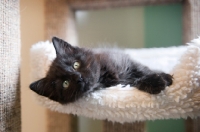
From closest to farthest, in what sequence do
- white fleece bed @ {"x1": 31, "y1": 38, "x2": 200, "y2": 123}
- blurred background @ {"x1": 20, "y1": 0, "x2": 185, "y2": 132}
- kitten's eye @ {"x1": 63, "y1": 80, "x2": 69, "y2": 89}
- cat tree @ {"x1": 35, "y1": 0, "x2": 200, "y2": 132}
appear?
white fleece bed @ {"x1": 31, "y1": 38, "x2": 200, "y2": 123}, kitten's eye @ {"x1": 63, "y1": 80, "x2": 69, "y2": 89}, cat tree @ {"x1": 35, "y1": 0, "x2": 200, "y2": 132}, blurred background @ {"x1": 20, "y1": 0, "x2": 185, "y2": 132}

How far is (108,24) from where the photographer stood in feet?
4.90

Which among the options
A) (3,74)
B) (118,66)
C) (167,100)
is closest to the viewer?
(167,100)

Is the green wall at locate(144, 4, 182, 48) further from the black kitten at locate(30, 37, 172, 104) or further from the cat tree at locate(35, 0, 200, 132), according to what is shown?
the black kitten at locate(30, 37, 172, 104)

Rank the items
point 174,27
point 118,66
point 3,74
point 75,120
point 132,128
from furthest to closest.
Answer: point 174,27, point 75,120, point 132,128, point 118,66, point 3,74

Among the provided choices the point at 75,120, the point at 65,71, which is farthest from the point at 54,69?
the point at 75,120

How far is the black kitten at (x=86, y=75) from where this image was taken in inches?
29.4

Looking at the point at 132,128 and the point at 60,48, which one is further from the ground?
the point at 60,48

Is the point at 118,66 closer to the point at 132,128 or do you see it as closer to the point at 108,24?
the point at 132,128

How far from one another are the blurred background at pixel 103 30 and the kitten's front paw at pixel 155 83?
0.70 meters

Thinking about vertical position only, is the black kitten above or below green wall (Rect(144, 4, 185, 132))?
below

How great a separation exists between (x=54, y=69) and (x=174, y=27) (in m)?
0.92

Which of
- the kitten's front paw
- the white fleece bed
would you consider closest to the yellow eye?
the white fleece bed

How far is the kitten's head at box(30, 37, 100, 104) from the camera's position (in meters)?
0.76

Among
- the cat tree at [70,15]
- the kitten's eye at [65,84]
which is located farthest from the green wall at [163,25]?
the kitten's eye at [65,84]
